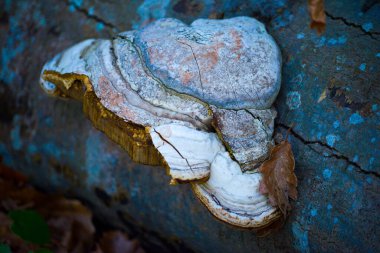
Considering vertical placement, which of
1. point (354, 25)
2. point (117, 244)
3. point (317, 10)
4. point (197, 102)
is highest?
point (317, 10)

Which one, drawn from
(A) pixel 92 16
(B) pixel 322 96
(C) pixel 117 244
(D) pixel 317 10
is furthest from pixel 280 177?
(A) pixel 92 16

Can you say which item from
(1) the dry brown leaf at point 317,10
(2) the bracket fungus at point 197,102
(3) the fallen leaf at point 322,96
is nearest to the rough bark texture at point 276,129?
(3) the fallen leaf at point 322,96

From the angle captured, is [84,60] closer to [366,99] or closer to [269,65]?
[269,65]

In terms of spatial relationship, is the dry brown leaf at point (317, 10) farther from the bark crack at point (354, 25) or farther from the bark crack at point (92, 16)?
the bark crack at point (92, 16)

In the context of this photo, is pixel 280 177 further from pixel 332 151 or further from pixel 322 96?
pixel 322 96

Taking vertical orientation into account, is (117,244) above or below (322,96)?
below

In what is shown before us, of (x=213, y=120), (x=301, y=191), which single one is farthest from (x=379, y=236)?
(x=213, y=120)
